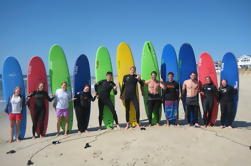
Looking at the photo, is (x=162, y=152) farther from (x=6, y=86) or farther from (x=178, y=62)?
(x=6, y=86)

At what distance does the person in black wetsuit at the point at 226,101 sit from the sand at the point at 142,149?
19.0 inches

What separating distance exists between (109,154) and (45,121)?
2481 mm

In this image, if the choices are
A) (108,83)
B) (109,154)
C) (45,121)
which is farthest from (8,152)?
(108,83)

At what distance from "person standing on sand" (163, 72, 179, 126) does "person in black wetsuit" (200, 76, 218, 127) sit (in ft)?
2.23

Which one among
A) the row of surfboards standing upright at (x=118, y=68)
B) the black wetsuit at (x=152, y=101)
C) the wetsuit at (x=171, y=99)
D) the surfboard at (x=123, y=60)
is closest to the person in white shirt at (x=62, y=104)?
the row of surfboards standing upright at (x=118, y=68)

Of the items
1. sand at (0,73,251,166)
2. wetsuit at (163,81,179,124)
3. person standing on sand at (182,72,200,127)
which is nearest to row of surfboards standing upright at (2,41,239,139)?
wetsuit at (163,81,179,124)

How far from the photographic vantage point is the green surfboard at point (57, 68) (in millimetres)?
6395

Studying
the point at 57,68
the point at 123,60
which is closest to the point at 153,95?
the point at 123,60

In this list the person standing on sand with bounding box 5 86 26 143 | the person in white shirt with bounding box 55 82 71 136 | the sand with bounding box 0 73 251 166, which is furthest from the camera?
the person in white shirt with bounding box 55 82 71 136

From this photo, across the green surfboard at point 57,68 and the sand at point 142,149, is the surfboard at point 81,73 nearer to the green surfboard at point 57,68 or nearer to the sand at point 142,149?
the green surfboard at point 57,68

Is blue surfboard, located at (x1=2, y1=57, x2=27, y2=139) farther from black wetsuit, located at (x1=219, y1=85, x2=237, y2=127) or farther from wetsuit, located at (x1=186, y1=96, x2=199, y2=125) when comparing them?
black wetsuit, located at (x1=219, y1=85, x2=237, y2=127)

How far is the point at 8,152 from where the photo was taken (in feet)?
16.0

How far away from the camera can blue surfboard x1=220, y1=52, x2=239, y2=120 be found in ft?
20.8

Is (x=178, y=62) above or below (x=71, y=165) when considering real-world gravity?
above
